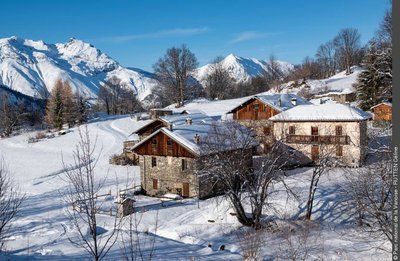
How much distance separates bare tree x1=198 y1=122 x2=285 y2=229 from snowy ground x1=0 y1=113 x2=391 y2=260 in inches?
54.1

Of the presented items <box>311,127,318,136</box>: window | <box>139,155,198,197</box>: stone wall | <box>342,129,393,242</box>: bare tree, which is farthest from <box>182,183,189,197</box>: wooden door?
<box>311,127,318,136</box>: window

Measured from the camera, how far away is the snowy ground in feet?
56.4

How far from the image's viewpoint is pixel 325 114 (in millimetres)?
37281

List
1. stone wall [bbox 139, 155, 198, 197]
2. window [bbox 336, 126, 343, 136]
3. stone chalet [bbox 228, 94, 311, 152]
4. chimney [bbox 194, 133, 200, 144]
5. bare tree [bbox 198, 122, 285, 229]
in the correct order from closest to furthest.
Answer: bare tree [bbox 198, 122, 285, 229] < chimney [bbox 194, 133, 200, 144] < stone wall [bbox 139, 155, 198, 197] < window [bbox 336, 126, 343, 136] < stone chalet [bbox 228, 94, 311, 152]

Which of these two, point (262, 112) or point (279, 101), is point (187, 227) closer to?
point (262, 112)

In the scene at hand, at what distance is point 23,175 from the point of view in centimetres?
4512

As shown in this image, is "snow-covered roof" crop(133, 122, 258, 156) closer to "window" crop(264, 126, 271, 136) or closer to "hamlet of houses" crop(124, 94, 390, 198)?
"hamlet of houses" crop(124, 94, 390, 198)

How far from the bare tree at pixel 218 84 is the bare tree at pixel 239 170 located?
199ft

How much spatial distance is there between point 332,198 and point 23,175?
34281 millimetres

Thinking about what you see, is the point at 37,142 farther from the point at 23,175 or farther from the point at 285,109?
the point at 285,109

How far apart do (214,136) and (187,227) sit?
37.6 ft

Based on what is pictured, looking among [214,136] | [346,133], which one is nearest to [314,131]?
[346,133]

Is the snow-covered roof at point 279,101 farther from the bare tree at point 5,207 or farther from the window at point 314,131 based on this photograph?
the bare tree at point 5,207

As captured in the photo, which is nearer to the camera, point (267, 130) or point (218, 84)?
point (267, 130)
